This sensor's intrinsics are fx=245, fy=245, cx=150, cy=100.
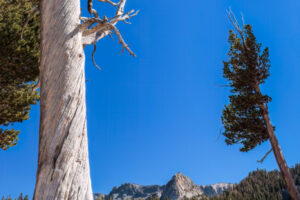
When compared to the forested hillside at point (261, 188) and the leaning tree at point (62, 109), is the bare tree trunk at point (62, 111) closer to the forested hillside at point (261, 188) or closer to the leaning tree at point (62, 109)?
the leaning tree at point (62, 109)

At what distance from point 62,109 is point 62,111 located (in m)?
0.02

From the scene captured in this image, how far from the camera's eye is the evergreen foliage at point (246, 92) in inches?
551

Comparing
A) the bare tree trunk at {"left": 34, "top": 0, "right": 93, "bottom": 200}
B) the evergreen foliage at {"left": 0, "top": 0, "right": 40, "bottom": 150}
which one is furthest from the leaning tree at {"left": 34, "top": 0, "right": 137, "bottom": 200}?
the evergreen foliage at {"left": 0, "top": 0, "right": 40, "bottom": 150}

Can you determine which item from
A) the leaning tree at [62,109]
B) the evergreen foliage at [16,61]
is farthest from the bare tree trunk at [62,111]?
the evergreen foliage at [16,61]

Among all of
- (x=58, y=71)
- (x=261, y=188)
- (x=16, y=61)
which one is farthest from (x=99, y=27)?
(x=261, y=188)

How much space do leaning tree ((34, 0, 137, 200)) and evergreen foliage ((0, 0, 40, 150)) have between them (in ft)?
21.7

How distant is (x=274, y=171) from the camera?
22.2 meters

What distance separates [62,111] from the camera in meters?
2.73

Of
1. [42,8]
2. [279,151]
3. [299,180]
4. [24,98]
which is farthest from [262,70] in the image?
[42,8]

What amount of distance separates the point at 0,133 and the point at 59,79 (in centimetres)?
974

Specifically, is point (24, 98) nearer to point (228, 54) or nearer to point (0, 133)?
point (0, 133)

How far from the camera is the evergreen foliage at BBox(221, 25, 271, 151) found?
14.0 metres

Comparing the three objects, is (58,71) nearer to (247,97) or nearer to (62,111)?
(62,111)

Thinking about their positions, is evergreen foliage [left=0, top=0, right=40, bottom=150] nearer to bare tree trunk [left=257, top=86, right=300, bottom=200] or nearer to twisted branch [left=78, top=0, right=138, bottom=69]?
twisted branch [left=78, top=0, right=138, bottom=69]
